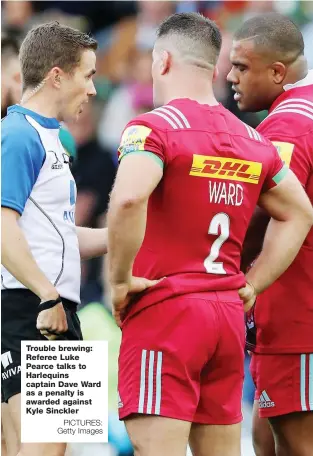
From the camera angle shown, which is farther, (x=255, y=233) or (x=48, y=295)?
(x=255, y=233)

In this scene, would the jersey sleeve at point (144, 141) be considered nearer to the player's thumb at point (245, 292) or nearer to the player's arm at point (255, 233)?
the player's thumb at point (245, 292)

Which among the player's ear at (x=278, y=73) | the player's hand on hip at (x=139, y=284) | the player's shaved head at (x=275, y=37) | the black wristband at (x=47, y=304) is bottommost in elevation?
the black wristband at (x=47, y=304)

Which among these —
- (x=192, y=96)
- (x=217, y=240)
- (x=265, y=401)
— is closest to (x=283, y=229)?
(x=217, y=240)

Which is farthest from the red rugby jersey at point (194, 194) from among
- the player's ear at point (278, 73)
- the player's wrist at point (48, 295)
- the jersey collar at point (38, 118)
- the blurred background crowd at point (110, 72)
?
the blurred background crowd at point (110, 72)

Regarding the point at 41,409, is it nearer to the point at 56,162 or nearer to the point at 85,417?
the point at 85,417

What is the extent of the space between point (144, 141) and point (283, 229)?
2.38 feet

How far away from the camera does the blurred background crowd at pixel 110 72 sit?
Answer: 667 cm

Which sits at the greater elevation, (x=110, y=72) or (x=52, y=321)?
(x=110, y=72)

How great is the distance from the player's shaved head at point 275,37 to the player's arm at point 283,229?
72 centimetres

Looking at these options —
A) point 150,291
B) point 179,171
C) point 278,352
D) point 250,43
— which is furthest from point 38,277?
point 250,43

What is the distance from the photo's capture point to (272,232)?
143 inches

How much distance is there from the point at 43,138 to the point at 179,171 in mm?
726

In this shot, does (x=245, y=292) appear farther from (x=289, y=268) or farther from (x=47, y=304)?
(x=47, y=304)

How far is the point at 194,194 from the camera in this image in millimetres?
3295
